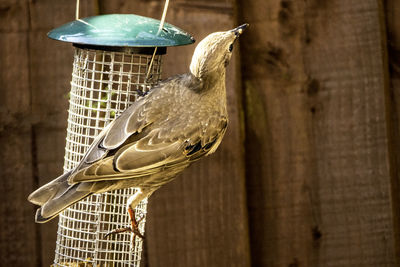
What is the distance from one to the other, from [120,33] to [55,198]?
75 cm

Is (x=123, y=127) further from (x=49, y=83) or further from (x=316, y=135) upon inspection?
(x=316, y=135)

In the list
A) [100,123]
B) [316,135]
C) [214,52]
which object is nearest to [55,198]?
[100,123]

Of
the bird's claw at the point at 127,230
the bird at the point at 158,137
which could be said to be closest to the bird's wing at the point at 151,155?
the bird at the point at 158,137

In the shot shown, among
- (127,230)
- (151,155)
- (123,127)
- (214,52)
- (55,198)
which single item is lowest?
(127,230)

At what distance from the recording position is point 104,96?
3.99 meters

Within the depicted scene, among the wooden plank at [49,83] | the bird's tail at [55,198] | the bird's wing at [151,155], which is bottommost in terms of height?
the bird's tail at [55,198]

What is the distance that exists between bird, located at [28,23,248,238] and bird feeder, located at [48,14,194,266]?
0.50 feet

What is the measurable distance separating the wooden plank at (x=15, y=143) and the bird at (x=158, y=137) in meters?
0.69

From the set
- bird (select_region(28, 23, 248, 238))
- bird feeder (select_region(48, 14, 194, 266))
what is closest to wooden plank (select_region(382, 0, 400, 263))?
bird (select_region(28, 23, 248, 238))

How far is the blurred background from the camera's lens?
13.4 feet

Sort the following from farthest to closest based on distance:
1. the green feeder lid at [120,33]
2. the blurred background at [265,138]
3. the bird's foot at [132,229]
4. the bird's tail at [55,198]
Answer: the blurred background at [265,138] < the bird's foot at [132,229] < the bird's tail at [55,198] < the green feeder lid at [120,33]

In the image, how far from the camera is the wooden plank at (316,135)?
4082 millimetres

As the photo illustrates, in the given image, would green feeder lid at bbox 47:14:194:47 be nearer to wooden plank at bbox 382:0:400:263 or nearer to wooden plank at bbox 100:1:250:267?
wooden plank at bbox 100:1:250:267

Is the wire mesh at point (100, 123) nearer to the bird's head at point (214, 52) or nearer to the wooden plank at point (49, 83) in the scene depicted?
the wooden plank at point (49, 83)
